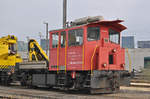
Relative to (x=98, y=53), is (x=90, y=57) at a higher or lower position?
lower

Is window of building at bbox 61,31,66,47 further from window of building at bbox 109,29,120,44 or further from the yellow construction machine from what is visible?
the yellow construction machine

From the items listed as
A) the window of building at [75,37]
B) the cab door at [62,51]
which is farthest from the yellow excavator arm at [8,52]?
the window of building at [75,37]

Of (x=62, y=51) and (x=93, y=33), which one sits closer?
(x=93, y=33)

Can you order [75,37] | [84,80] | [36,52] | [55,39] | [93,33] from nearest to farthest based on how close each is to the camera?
[84,80], [93,33], [75,37], [55,39], [36,52]

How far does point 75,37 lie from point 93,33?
89cm

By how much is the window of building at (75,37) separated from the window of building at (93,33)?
38 cm

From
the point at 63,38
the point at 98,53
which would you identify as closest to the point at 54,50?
the point at 63,38

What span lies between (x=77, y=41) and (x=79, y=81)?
1.92m

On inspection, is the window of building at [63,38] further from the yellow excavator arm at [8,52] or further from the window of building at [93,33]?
the yellow excavator arm at [8,52]

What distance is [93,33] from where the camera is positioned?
34.6 ft

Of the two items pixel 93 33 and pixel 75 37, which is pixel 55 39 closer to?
pixel 75 37

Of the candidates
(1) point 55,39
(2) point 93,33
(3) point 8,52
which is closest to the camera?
(2) point 93,33

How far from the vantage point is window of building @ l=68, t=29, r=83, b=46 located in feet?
34.3

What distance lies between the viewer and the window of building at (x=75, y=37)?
34.3 feet
